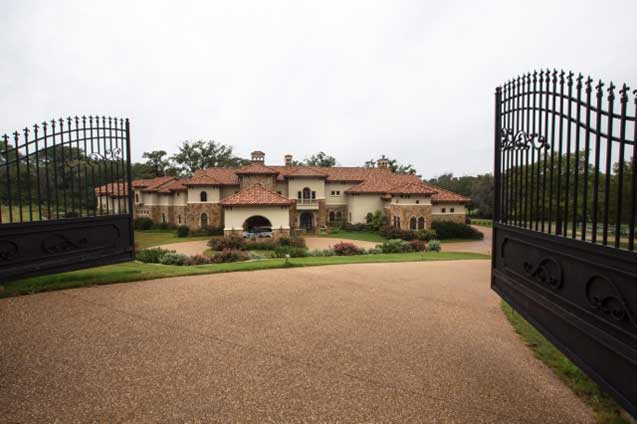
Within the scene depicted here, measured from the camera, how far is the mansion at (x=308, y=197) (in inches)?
1104

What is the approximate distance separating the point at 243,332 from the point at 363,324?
2.08 metres

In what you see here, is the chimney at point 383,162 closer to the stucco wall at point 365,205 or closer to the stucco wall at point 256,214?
the stucco wall at point 365,205

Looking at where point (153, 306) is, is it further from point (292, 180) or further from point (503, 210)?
point (292, 180)

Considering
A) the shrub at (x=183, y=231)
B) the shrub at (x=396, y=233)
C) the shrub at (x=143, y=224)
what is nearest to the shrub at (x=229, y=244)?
the shrub at (x=183, y=231)

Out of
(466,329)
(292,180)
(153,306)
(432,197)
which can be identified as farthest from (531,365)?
(292,180)

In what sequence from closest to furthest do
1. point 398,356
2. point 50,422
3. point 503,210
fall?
point 50,422
point 398,356
point 503,210

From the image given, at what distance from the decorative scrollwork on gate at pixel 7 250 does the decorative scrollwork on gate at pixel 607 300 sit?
8183 mm

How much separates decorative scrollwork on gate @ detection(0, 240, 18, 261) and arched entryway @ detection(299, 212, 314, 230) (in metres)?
27.5

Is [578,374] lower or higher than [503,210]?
lower

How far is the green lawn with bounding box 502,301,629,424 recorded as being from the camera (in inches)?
141

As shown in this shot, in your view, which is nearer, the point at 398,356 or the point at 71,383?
the point at 71,383

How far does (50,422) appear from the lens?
325cm

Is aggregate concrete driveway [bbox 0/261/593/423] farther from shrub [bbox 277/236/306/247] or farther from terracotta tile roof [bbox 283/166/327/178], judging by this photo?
terracotta tile roof [bbox 283/166/327/178]

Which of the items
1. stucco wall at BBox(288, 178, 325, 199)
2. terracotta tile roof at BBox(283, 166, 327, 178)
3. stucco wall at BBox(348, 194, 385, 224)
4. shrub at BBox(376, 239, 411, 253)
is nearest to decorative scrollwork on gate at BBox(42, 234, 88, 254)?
shrub at BBox(376, 239, 411, 253)
